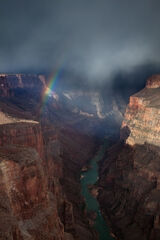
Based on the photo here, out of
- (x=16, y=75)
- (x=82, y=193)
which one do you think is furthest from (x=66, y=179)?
(x=16, y=75)

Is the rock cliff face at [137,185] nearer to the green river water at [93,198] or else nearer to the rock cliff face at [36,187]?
the green river water at [93,198]

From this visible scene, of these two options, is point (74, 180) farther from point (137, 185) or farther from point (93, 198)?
point (137, 185)

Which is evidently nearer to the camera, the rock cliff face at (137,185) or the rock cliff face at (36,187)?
the rock cliff face at (36,187)

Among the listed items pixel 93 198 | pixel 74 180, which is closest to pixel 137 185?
pixel 93 198

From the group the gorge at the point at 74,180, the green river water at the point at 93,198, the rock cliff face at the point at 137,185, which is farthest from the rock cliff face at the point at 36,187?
the rock cliff face at the point at 137,185

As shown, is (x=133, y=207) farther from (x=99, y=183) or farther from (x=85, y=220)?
(x=99, y=183)

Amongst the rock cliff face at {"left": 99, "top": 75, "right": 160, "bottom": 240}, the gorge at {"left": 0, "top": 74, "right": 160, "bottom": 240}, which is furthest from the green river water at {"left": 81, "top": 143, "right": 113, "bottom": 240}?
the rock cliff face at {"left": 99, "top": 75, "right": 160, "bottom": 240}
